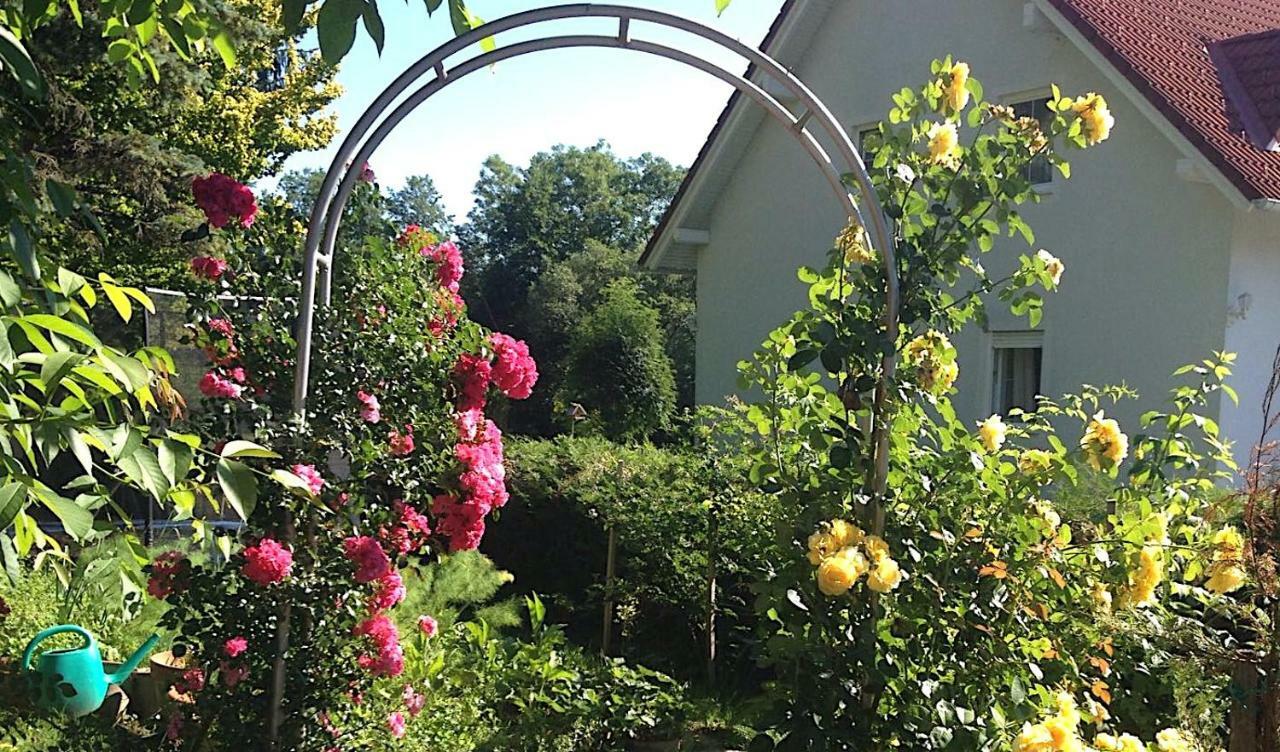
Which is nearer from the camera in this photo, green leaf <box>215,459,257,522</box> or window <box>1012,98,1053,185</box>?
green leaf <box>215,459,257,522</box>

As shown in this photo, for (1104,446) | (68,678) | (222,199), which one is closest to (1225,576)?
(1104,446)

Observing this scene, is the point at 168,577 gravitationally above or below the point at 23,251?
below

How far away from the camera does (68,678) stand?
3617 mm

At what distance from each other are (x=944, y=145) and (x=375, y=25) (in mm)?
1677

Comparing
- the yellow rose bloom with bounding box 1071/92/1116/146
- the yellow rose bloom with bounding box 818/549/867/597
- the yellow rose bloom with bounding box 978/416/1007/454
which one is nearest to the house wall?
the yellow rose bloom with bounding box 1071/92/1116/146

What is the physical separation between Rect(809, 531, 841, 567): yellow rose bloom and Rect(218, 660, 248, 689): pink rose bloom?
5.93 ft

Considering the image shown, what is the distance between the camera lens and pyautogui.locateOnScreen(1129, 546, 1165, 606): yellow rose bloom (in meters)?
2.43

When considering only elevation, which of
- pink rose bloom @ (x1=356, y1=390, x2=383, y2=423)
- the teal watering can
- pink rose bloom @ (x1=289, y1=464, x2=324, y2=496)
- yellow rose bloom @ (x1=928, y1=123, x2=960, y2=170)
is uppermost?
yellow rose bloom @ (x1=928, y1=123, x2=960, y2=170)

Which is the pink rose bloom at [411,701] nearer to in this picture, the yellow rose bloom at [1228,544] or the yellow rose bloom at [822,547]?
the yellow rose bloom at [822,547]

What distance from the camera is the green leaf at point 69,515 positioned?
3.83ft

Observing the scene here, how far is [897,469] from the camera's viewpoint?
8.74 feet

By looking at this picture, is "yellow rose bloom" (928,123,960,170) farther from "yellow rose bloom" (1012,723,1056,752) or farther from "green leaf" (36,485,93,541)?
"green leaf" (36,485,93,541)

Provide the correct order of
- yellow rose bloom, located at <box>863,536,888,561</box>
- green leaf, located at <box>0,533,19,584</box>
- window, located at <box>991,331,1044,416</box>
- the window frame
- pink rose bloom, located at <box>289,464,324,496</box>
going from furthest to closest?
window, located at <box>991,331,1044,416</box>
the window frame
pink rose bloom, located at <box>289,464,324,496</box>
yellow rose bloom, located at <box>863,536,888,561</box>
green leaf, located at <box>0,533,19,584</box>

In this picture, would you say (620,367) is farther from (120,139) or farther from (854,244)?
(854,244)
